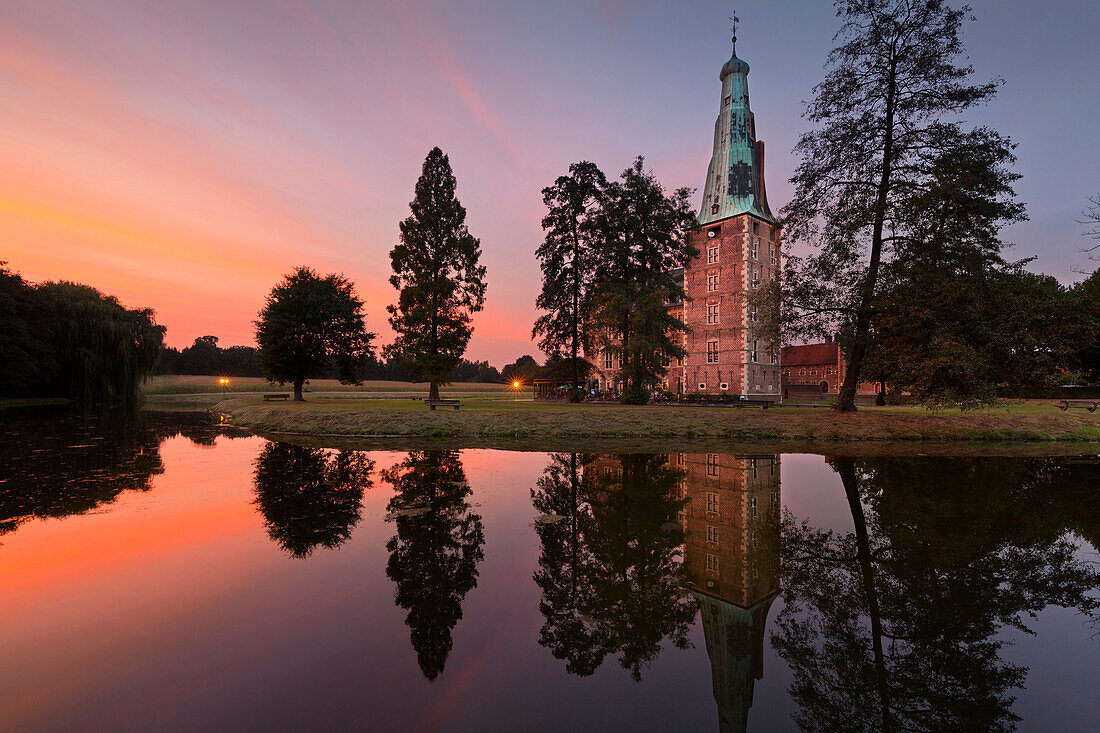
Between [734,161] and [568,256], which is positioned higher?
[734,161]

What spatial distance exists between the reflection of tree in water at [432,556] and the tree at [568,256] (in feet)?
75.5

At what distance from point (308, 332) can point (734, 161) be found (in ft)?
158

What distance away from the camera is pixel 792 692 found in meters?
3.55

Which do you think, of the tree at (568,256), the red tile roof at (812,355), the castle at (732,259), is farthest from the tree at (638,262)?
the red tile roof at (812,355)

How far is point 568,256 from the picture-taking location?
33625mm

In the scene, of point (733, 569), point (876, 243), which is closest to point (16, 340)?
point (733, 569)

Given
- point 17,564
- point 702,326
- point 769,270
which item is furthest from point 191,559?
point 769,270

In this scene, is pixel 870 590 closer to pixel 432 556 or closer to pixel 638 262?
pixel 432 556

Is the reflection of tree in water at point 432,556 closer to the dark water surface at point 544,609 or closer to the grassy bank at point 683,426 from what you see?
the dark water surface at point 544,609

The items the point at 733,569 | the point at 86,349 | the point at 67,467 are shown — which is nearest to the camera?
the point at 733,569

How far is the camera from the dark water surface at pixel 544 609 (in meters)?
3.33

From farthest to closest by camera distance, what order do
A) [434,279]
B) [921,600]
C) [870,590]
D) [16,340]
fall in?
[16,340]
[434,279]
[870,590]
[921,600]

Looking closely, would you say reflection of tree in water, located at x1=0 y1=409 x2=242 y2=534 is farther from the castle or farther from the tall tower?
the tall tower

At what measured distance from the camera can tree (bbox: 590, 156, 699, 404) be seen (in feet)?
95.5
